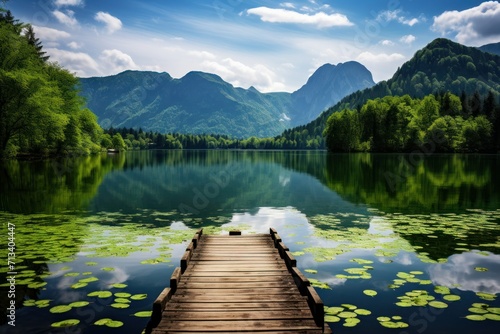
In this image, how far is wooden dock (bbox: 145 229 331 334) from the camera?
868cm

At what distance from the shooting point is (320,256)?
1672cm

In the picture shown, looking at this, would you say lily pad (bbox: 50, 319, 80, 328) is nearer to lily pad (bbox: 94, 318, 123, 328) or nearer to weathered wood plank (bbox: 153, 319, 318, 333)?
lily pad (bbox: 94, 318, 123, 328)

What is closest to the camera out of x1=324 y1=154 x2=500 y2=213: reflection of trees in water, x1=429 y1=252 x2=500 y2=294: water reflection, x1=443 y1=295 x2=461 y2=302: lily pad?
x1=443 y1=295 x2=461 y2=302: lily pad

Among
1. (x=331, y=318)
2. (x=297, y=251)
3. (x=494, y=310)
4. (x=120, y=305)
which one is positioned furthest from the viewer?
(x=297, y=251)

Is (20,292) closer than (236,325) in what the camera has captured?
No

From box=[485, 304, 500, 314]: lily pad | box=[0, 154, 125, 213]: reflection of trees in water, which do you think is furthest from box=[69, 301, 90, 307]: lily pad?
box=[0, 154, 125, 213]: reflection of trees in water

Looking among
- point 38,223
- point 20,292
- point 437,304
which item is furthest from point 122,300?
point 38,223

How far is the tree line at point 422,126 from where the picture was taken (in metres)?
149

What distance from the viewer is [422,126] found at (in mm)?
162000

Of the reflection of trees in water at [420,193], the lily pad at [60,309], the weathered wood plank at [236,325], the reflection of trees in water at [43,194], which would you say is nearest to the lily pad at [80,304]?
the lily pad at [60,309]

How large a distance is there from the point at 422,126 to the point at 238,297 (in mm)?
172344

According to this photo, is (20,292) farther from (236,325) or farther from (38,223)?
(38,223)

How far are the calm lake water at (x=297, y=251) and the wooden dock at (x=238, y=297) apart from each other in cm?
124

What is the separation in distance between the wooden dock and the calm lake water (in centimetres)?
124
